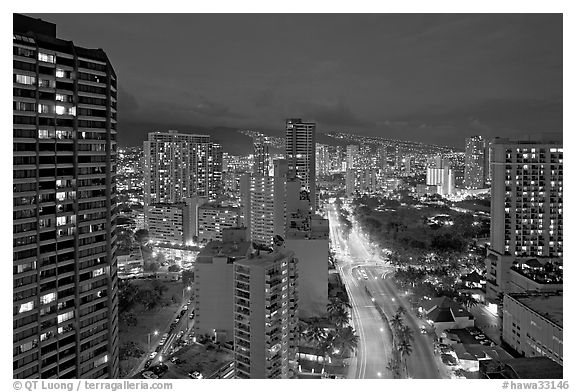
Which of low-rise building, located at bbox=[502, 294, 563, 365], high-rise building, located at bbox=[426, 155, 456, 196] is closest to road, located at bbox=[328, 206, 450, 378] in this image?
low-rise building, located at bbox=[502, 294, 563, 365]

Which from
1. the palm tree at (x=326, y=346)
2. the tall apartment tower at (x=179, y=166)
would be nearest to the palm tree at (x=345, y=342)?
the palm tree at (x=326, y=346)

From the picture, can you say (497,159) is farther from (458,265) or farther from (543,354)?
(543,354)

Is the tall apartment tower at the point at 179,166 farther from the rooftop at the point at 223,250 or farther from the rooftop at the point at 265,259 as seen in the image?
the rooftop at the point at 265,259

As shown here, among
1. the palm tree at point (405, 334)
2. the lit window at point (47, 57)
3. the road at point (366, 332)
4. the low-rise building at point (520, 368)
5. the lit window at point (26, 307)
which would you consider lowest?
the road at point (366, 332)

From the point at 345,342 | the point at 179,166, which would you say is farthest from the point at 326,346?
the point at 179,166

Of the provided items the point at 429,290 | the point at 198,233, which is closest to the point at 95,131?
the point at 429,290

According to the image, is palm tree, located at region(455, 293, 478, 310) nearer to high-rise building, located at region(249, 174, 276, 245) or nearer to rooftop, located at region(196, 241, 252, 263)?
rooftop, located at region(196, 241, 252, 263)

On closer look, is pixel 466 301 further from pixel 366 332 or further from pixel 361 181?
pixel 361 181
